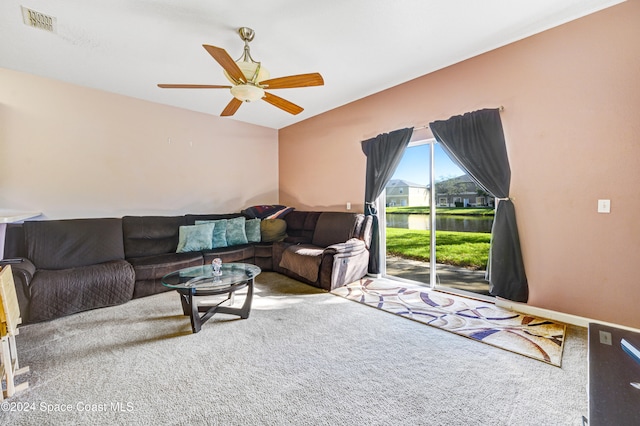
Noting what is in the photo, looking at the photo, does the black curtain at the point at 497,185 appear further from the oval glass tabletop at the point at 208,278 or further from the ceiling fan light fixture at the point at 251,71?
the oval glass tabletop at the point at 208,278

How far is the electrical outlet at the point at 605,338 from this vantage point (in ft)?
3.02

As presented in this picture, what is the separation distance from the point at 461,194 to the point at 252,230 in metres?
3.32

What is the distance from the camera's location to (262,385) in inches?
63.4

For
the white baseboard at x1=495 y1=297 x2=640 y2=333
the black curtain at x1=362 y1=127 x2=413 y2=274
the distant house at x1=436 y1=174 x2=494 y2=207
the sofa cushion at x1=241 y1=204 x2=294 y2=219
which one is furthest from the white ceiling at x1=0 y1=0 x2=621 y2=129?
the white baseboard at x1=495 y1=297 x2=640 y2=333

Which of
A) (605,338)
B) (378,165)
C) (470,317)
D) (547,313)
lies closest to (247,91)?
(378,165)

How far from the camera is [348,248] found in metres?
3.44

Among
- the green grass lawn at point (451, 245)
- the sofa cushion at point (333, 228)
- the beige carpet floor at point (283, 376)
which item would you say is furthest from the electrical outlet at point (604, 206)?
the sofa cushion at point (333, 228)

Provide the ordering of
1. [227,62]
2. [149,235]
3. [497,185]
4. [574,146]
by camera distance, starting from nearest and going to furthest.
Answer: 1. [227,62]
2. [574,146]
3. [497,185]
4. [149,235]

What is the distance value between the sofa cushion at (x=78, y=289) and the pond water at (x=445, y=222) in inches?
144

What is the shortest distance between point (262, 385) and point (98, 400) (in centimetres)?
97

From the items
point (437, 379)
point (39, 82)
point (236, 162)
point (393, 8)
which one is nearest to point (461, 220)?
point (437, 379)

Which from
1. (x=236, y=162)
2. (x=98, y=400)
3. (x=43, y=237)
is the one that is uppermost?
(x=236, y=162)

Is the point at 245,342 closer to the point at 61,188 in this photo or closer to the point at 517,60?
the point at 61,188

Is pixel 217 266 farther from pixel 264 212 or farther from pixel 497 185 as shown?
pixel 497 185
